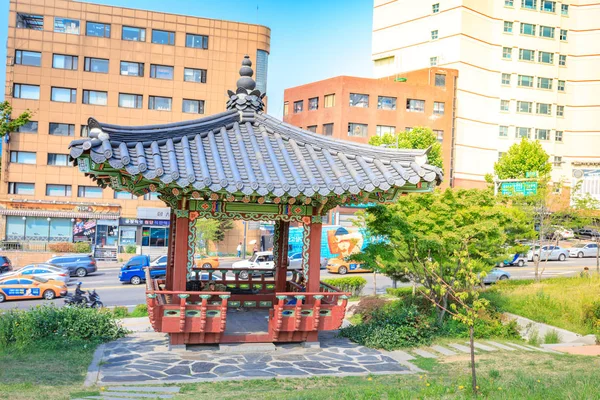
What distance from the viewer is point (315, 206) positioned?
14.2 m

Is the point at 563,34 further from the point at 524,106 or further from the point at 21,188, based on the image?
the point at 21,188

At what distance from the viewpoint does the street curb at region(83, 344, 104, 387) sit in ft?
35.4

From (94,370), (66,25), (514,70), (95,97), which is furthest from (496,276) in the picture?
(66,25)

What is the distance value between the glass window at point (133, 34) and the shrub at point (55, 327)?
41674mm

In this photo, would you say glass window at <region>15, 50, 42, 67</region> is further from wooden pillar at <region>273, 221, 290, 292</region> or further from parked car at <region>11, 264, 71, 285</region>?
wooden pillar at <region>273, 221, 290, 292</region>

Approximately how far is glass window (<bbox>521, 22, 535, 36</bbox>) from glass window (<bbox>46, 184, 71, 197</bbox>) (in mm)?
47922

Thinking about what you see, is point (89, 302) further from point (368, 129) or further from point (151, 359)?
point (368, 129)

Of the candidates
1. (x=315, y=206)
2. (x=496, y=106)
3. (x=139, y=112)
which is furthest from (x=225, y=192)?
(x=496, y=106)

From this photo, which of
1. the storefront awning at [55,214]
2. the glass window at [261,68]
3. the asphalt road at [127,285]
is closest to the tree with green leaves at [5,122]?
the asphalt road at [127,285]

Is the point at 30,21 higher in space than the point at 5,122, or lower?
higher

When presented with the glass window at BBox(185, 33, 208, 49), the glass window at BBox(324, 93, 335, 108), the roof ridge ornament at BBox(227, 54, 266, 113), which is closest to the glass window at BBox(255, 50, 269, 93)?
the glass window at BBox(185, 33, 208, 49)

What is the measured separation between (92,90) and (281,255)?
131 ft

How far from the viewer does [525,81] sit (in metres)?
62.0

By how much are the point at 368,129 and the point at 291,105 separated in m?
10.3
